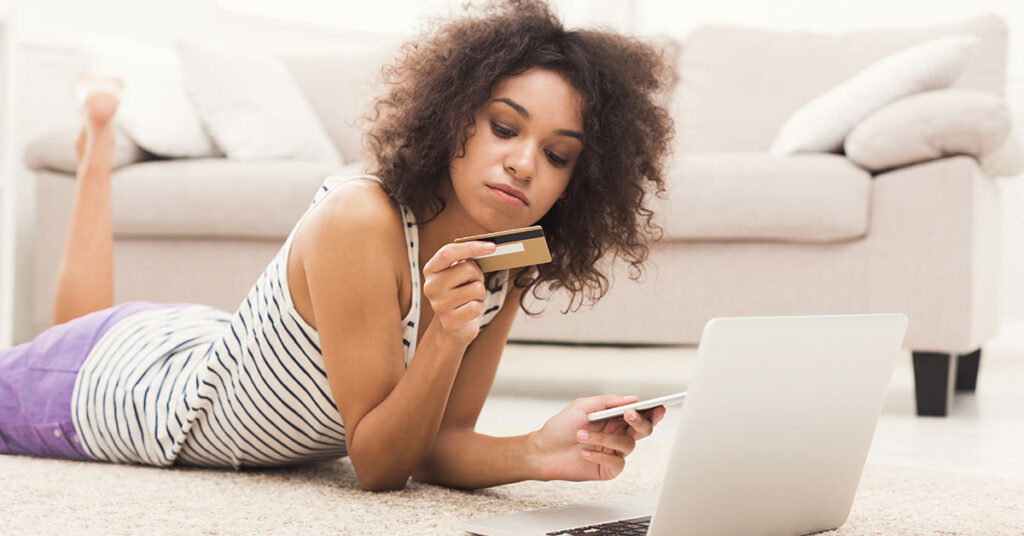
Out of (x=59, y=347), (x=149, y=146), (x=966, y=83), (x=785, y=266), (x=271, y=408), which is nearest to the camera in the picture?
(x=271, y=408)

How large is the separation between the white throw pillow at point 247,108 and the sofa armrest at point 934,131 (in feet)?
4.94

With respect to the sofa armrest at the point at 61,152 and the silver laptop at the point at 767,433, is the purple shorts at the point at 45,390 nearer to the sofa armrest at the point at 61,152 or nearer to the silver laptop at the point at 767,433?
the silver laptop at the point at 767,433

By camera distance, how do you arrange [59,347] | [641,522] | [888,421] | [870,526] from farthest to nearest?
1. [888,421]
2. [59,347]
3. [870,526]
4. [641,522]

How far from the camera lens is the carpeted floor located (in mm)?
996

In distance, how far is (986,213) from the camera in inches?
90.4

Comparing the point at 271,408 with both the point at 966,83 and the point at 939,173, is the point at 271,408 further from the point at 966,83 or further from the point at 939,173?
the point at 966,83

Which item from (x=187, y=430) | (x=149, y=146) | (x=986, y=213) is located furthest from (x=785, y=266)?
(x=149, y=146)

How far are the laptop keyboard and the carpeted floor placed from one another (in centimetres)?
13

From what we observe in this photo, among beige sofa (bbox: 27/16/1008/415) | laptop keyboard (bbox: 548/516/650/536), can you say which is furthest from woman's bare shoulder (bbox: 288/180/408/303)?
beige sofa (bbox: 27/16/1008/415)

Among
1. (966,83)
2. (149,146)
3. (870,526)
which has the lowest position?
(870,526)

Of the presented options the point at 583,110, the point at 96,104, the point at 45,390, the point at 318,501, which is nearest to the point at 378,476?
the point at 318,501

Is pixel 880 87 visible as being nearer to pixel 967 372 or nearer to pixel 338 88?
pixel 967 372

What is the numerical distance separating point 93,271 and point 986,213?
186 cm

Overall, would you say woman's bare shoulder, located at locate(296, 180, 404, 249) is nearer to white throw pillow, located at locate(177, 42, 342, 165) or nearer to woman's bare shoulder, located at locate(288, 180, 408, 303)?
woman's bare shoulder, located at locate(288, 180, 408, 303)
